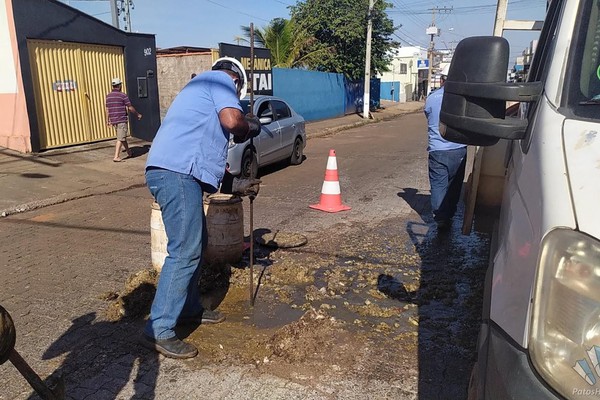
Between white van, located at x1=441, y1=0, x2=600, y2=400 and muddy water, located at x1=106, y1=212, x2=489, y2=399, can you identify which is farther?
muddy water, located at x1=106, y1=212, x2=489, y2=399

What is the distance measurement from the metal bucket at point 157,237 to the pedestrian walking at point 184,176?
0.99 meters

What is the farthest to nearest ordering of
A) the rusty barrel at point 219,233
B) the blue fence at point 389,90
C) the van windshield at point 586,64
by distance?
the blue fence at point 389,90 → the rusty barrel at point 219,233 → the van windshield at point 586,64

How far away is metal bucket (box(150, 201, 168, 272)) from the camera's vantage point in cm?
428

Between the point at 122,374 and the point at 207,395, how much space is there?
2.00ft

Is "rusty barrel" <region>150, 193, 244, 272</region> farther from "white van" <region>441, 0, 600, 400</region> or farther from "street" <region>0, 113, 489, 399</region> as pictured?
"white van" <region>441, 0, 600, 400</region>

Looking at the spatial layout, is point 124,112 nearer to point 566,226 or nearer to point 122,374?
point 122,374

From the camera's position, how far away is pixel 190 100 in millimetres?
3328

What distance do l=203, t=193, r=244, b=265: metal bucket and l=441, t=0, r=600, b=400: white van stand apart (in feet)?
9.02

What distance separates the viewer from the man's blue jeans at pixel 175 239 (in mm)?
3258

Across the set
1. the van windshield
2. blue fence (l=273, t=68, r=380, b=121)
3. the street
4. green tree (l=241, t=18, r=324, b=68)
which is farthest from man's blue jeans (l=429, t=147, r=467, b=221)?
green tree (l=241, t=18, r=324, b=68)

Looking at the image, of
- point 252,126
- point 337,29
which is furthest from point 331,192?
point 337,29

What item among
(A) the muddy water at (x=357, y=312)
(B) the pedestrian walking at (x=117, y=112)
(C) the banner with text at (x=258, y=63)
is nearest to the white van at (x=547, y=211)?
(A) the muddy water at (x=357, y=312)

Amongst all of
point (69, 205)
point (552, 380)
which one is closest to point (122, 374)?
point (552, 380)

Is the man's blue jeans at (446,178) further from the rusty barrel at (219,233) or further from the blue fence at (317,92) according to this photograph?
the blue fence at (317,92)
